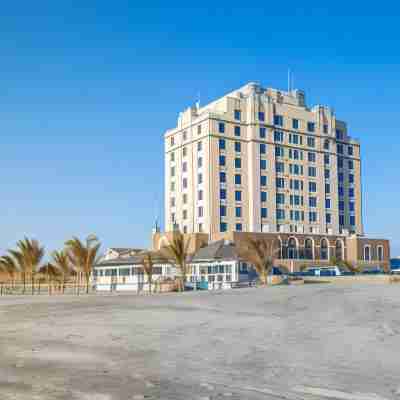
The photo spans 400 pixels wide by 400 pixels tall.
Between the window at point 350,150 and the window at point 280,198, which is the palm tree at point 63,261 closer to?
the window at point 280,198

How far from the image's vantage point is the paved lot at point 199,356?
7.98 metres

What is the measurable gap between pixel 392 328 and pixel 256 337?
4.20 metres

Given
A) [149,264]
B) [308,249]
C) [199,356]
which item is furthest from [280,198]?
[199,356]

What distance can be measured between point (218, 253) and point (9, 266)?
21.5 metres

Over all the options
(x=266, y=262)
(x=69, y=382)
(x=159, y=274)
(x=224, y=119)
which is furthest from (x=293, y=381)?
(x=224, y=119)

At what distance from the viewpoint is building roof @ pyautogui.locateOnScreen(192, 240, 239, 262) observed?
6076 cm

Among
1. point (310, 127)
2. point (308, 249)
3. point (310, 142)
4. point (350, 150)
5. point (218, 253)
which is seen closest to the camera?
point (218, 253)

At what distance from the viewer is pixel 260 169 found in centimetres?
8181

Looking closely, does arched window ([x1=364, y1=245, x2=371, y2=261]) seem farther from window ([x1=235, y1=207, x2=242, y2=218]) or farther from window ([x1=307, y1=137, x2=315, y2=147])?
window ([x1=235, y1=207, x2=242, y2=218])

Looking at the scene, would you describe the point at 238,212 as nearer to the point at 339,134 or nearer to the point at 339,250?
the point at 339,250

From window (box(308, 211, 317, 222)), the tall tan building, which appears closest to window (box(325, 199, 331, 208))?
the tall tan building

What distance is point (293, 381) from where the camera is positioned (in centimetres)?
873

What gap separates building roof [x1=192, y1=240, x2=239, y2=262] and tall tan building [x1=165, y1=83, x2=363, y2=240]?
996 cm

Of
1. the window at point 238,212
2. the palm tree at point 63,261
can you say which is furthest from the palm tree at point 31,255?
the window at point 238,212
